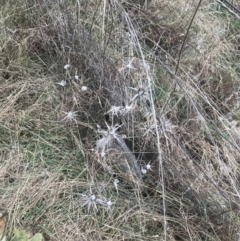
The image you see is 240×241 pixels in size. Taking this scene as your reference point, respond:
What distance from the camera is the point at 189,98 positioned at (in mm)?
1678

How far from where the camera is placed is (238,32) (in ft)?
6.89

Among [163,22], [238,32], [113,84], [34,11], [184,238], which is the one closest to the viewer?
[184,238]

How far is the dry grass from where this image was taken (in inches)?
59.6

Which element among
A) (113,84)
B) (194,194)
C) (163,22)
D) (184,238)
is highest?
(163,22)

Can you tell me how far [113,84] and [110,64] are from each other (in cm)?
8

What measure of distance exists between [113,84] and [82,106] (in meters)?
0.16

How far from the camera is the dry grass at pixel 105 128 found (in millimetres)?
1513

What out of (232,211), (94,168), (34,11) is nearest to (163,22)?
(34,11)

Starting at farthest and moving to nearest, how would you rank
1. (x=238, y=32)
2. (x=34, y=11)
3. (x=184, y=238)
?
(x=238, y=32)
(x=34, y=11)
(x=184, y=238)

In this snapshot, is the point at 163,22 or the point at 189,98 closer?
the point at 189,98

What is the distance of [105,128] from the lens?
1.68m

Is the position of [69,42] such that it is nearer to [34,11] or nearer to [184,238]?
[34,11]

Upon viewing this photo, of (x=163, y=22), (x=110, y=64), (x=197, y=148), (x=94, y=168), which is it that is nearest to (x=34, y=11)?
(x=110, y=64)

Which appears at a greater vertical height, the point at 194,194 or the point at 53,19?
the point at 53,19
